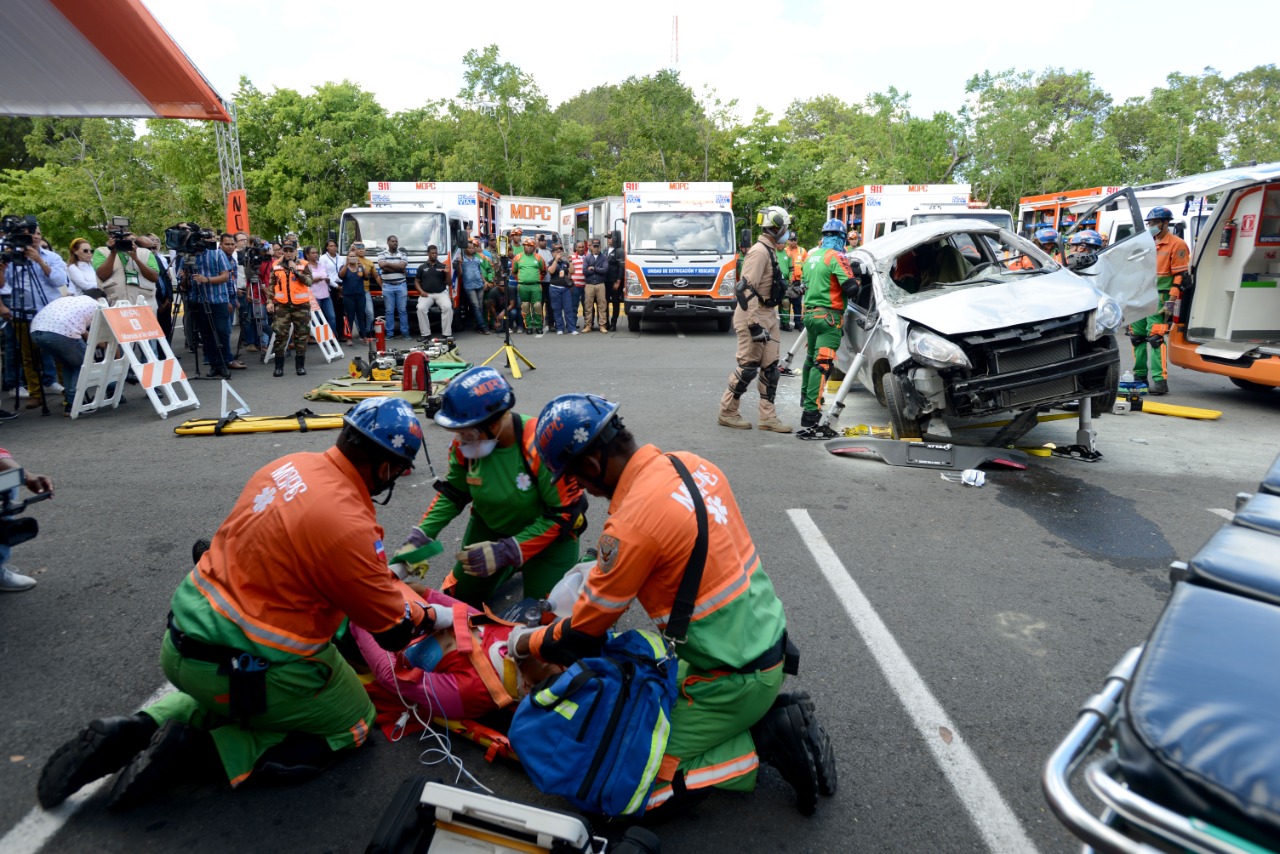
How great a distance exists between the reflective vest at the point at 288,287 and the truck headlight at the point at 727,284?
24.4ft

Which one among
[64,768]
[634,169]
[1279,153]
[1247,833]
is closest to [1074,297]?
[1247,833]

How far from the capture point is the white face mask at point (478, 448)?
3.53 m

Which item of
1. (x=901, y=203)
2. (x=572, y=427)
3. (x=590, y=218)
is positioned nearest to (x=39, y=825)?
(x=572, y=427)

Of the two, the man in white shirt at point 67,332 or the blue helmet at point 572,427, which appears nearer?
the blue helmet at point 572,427

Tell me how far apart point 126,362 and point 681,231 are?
10.1 meters

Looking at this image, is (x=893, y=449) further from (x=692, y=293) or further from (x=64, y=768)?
(x=692, y=293)

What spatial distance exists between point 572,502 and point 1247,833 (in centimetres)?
294

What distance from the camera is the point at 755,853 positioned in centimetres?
238

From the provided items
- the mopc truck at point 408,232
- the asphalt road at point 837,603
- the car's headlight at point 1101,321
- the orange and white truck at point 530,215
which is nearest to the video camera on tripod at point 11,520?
the asphalt road at point 837,603

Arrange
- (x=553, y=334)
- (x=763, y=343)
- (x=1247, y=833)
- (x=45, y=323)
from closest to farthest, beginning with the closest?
(x=1247, y=833) → (x=763, y=343) → (x=45, y=323) → (x=553, y=334)

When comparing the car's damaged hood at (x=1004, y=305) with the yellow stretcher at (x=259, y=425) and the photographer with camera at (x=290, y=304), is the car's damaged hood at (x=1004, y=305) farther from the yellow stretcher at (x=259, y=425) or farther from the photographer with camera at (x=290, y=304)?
the photographer with camera at (x=290, y=304)

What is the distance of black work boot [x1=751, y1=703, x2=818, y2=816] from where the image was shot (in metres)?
2.48

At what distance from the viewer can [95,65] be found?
8.86 meters

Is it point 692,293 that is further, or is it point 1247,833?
point 692,293
